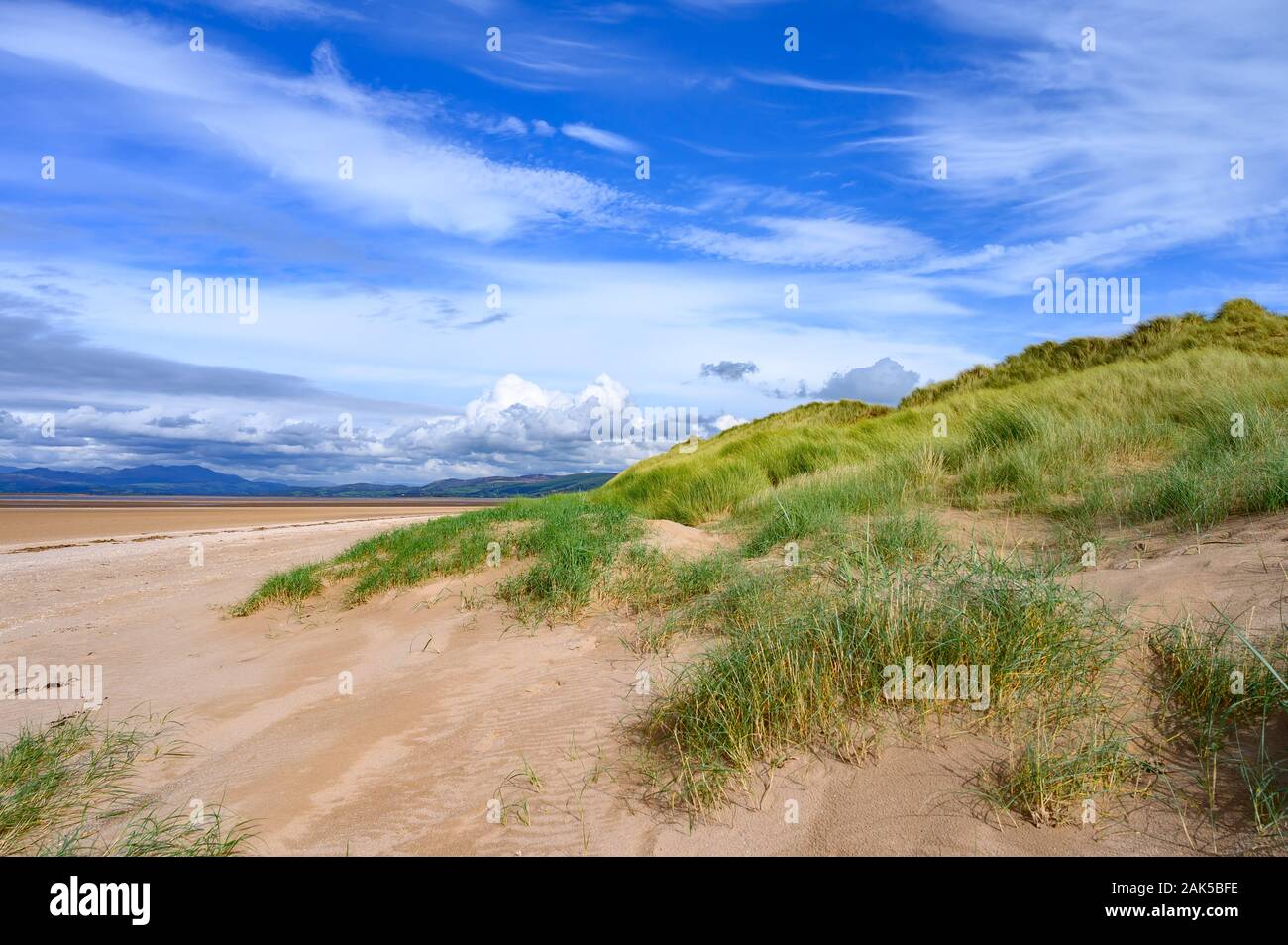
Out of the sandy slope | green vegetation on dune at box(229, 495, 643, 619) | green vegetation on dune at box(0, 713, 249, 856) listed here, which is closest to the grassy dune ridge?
green vegetation on dune at box(229, 495, 643, 619)

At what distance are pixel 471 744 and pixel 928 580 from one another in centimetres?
284

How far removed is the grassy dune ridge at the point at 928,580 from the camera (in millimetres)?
3031

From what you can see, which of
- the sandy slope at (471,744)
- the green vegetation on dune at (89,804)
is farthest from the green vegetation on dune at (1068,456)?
the green vegetation on dune at (89,804)

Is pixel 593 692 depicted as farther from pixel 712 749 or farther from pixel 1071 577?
pixel 1071 577

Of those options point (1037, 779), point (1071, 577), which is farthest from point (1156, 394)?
point (1037, 779)

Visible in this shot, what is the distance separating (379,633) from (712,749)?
13.3ft

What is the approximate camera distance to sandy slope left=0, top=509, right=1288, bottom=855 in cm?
280

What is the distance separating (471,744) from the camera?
392cm

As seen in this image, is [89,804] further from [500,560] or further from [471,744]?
[500,560]

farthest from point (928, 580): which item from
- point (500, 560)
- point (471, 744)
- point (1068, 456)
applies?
point (1068, 456)

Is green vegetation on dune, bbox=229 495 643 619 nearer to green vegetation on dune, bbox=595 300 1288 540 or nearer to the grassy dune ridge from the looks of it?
the grassy dune ridge

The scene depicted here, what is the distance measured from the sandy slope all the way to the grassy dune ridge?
0.59ft

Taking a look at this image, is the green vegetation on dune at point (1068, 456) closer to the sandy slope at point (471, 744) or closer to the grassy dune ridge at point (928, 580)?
the grassy dune ridge at point (928, 580)

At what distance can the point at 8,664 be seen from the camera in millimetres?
6594
